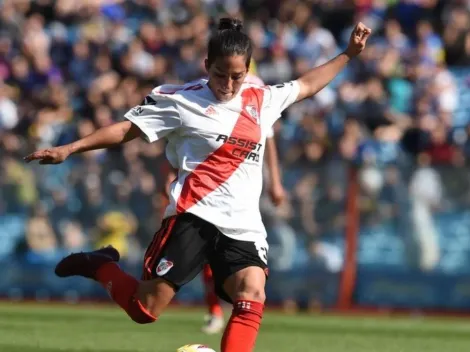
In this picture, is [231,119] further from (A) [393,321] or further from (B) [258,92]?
(A) [393,321]

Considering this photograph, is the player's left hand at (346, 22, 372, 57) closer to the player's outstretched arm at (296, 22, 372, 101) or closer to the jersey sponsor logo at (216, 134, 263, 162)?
the player's outstretched arm at (296, 22, 372, 101)

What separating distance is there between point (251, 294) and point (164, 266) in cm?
61

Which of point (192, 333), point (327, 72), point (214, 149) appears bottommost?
point (192, 333)

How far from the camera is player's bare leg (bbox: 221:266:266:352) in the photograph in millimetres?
6887

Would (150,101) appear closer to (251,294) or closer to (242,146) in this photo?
(242,146)

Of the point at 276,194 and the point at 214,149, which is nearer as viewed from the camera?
the point at 214,149

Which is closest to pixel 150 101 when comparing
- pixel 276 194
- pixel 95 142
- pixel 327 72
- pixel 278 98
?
pixel 95 142

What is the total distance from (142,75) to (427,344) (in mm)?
9961

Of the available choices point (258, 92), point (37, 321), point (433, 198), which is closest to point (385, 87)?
point (433, 198)

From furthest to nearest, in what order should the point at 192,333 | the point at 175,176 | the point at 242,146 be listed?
1. the point at 192,333
2. the point at 175,176
3. the point at 242,146

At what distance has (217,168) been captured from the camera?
285 inches

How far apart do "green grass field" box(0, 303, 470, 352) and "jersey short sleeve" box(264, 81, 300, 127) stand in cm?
291

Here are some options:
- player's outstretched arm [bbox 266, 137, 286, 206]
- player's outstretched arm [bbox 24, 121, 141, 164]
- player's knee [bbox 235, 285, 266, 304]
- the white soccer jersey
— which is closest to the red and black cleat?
the white soccer jersey

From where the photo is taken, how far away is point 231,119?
7.21 meters
